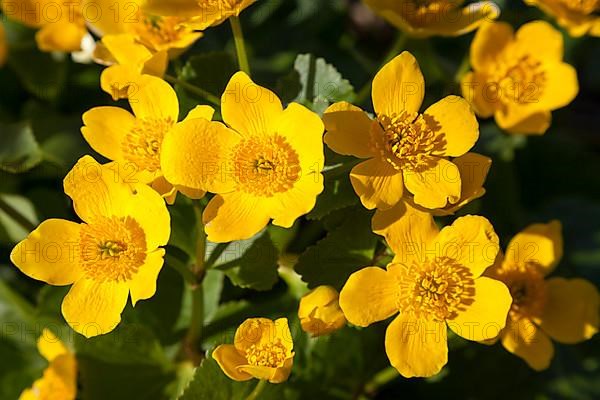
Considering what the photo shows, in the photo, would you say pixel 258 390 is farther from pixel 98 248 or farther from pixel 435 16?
pixel 435 16

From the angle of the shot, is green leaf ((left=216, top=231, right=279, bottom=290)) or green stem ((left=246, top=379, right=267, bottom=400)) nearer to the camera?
green stem ((left=246, top=379, right=267, bottom=400))

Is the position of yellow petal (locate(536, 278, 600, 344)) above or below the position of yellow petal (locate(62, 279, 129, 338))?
below

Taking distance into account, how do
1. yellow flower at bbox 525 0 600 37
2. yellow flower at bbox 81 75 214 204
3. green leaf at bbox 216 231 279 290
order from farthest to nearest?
yellow flower at bbox 525 0 600 37, green leaf at bbox 216 231 279 290, yellow flower at bbox 81 75 214 204

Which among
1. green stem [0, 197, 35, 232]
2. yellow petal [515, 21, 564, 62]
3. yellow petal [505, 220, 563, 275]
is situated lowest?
yellow petal [505, 220, 563, 275]

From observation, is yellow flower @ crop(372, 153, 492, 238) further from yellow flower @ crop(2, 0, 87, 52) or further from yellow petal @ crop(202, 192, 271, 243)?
yellow flower @ crop(2, 0, 87, 52)

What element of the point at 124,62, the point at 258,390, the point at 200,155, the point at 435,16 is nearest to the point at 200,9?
the point at 124,62

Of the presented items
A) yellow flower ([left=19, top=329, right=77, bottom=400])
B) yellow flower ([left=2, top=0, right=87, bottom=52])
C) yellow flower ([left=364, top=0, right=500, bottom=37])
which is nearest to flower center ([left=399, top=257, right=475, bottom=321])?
yellow flower ([left=364, top=0, right=500, bottom=37])

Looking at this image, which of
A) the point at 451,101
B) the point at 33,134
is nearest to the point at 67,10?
the point at 33,134
